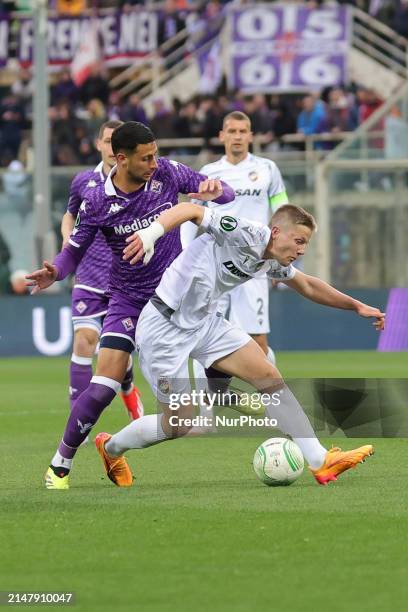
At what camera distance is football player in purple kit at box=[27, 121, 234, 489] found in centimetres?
843

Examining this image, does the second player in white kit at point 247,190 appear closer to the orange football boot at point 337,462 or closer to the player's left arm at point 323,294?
the player's left arm at point 323,294

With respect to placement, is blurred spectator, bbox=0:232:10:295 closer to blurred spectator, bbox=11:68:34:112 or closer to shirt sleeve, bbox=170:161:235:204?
blurred spectator, bbox=11:68:34:112

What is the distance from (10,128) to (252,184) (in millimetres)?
14765

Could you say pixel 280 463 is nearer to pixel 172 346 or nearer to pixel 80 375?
pixel 172 346

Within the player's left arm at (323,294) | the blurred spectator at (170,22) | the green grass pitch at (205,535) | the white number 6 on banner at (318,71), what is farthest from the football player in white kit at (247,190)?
the blurred spectator at (170,22)

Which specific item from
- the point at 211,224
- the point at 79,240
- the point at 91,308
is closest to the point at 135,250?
the point at 211,224

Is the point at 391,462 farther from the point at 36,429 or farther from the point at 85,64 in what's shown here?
the point at 85,64

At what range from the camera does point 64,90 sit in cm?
2789

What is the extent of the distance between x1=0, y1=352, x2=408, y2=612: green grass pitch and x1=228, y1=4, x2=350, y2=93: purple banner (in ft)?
52.1

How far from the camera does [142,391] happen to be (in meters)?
16.4

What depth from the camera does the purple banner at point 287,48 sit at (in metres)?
25.7

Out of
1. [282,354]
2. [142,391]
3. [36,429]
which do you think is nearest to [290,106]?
[282,354]

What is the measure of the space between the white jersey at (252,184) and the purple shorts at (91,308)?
1750mm

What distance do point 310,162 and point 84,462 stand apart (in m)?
12.9
